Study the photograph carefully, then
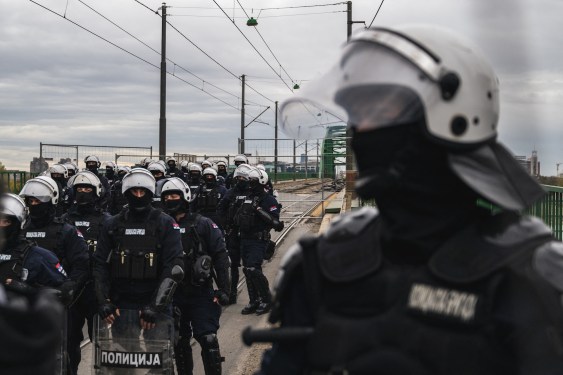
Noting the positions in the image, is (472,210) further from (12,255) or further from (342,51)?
(12,255)

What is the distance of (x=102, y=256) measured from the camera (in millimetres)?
6887

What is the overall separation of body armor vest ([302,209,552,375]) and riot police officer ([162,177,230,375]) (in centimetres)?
506

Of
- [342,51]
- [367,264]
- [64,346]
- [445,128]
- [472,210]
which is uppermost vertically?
[342,51]

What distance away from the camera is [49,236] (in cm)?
739

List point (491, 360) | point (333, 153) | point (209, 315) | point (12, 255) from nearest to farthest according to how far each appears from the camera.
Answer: point (491, 360) → point (12, 255) → point (209, 315) → point (333, 153)

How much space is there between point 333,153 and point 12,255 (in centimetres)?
1678

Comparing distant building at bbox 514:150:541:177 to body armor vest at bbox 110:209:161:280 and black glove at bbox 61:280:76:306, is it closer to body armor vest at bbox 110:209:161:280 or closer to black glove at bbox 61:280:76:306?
body armor vest at bbox 110:209:161:280

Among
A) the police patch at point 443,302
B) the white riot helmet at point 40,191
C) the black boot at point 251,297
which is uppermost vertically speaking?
the white riot helmet at point 40,191

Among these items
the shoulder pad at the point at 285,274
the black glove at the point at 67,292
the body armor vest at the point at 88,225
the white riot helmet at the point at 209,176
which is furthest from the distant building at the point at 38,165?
the shoulder pad at the point at 285,274

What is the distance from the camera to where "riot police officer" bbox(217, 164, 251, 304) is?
12.2m

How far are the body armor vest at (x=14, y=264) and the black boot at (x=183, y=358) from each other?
5.58 feet

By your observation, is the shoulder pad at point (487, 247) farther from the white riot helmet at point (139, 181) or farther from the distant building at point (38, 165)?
the distant building at point (38, 165)

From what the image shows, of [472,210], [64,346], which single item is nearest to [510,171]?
[472,210]

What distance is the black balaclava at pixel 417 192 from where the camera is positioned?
2.11 metres
